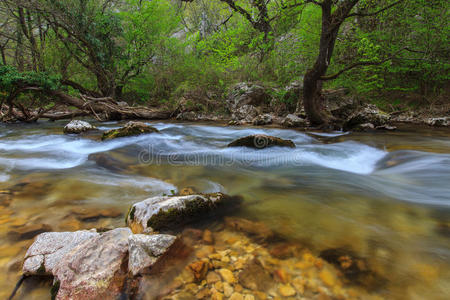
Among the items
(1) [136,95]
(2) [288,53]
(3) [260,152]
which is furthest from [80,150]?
(1) [136,95]

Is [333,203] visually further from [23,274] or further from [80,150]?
[80,150]

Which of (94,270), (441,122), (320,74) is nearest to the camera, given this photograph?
(94,270)

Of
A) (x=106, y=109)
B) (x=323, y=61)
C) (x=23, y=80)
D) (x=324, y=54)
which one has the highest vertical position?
(x=324, y=54)

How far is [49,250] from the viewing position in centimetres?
144

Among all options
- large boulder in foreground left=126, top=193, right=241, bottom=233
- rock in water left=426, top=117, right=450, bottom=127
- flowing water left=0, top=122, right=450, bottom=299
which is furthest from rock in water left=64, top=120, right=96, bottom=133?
rock in water left=426, top=117, right=450, bottom=127

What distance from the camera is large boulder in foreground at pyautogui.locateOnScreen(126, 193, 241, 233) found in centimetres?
172

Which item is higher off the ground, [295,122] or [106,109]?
[106,109]

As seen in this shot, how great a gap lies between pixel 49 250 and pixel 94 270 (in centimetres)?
50

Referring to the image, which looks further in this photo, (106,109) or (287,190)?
(106,109)

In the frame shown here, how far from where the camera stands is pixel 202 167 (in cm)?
388

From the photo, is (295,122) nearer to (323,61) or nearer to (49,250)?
(323,61)

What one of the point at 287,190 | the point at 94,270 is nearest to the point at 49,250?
the point at 94,270

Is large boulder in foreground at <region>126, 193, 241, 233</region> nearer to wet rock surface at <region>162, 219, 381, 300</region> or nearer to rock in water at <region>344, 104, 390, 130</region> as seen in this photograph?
wet rock surface at <region>162, 219, 381, 300</region>

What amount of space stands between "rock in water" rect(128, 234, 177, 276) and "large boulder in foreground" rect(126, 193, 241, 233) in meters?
0.31
